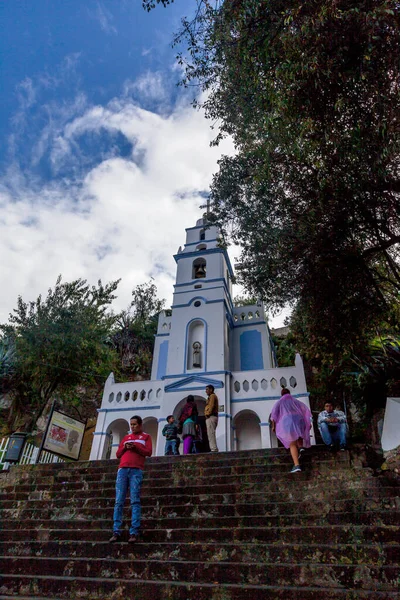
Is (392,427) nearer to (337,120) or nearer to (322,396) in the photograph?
(337,120)

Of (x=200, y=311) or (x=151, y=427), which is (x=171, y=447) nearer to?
(x=151, y=427)

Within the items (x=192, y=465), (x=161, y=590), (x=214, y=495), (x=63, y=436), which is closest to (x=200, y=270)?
(x=63, y=436)

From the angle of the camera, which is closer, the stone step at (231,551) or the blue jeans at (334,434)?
the stone step at (231,551)

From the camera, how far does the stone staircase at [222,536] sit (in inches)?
147

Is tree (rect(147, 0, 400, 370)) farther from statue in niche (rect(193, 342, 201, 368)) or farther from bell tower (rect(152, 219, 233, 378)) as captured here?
statue in niche (rect(193, 342, 201, 368))

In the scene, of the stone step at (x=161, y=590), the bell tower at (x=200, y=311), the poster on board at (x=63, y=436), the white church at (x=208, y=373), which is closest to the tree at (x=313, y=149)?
the white church at (x=208, y=373)

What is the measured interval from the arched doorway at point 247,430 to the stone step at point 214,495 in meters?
7.78

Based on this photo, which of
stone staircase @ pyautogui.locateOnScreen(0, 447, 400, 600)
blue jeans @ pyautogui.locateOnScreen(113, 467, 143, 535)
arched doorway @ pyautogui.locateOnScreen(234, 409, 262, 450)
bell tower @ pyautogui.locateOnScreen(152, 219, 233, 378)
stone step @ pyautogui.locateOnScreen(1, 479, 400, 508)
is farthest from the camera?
bell tower @ pyautogui.locateOnScreen(152, 219, 233, 378)

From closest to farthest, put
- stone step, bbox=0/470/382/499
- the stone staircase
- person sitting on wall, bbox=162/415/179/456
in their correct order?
1. the stone staircase
2. stone step, bbox=0/470/382/499
3. person sitting on wall, bbox=162/415/179/456

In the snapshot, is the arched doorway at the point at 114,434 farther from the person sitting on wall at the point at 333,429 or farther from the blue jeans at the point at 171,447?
the person sitting on wall at the point at 333,429

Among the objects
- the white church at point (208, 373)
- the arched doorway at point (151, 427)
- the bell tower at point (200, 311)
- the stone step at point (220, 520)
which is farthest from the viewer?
the arched doorway at point (151, 427)

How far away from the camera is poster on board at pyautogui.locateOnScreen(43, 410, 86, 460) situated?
34.8ft

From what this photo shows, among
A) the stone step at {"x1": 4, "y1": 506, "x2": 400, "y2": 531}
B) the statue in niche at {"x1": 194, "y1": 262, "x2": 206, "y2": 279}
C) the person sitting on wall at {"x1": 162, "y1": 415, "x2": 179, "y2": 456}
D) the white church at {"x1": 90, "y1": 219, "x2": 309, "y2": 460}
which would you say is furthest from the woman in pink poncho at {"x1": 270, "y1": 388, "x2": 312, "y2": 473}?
the statue in niche at {"x1": 194, "y1": 262, "x2": 206, "y2": 279}

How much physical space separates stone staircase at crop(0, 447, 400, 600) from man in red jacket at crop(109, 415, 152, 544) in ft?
0.79
